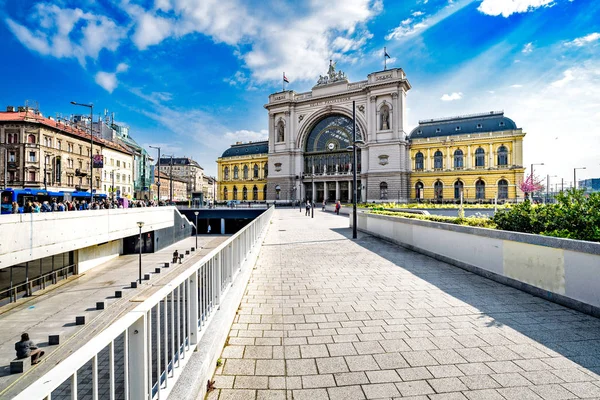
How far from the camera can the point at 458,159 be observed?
184ft

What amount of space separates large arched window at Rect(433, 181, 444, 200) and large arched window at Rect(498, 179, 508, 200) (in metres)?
9.09

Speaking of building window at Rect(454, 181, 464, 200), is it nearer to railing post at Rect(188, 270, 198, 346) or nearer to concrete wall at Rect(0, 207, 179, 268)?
concrete wall at Rect(0, 207, 179, 268)

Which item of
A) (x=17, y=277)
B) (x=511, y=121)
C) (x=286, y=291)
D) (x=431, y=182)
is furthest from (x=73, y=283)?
(x=511, y=121)

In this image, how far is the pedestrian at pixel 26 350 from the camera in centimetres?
821

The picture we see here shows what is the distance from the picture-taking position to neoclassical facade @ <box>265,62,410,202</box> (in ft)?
182

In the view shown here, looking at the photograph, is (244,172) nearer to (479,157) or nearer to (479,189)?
(479,157)

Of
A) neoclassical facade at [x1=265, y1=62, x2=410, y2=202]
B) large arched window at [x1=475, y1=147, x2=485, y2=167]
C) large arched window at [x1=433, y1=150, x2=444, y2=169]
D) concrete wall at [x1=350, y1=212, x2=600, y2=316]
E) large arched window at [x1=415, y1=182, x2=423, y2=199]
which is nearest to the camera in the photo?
concrete wall at [x1=350, y1=212, x2=600, y2=316]

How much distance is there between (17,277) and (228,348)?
18587mm

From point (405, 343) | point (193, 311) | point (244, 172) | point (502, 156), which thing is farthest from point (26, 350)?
point (244, 172)

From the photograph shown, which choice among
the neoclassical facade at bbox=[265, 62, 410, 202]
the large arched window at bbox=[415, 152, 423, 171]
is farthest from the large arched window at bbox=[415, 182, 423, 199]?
the large arched window at bbox=[415, 152, 423, 171]

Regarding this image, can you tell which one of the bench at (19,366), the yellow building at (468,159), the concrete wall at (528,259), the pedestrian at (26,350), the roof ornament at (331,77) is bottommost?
the bench at (19,366)

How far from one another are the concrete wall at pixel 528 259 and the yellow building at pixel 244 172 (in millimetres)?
66981

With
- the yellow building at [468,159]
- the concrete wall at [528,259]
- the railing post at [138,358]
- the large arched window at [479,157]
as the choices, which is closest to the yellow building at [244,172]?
the yellow building at [468,159]

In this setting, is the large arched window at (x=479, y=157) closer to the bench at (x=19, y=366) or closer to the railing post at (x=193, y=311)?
the railing post at (x=193, y=311)
